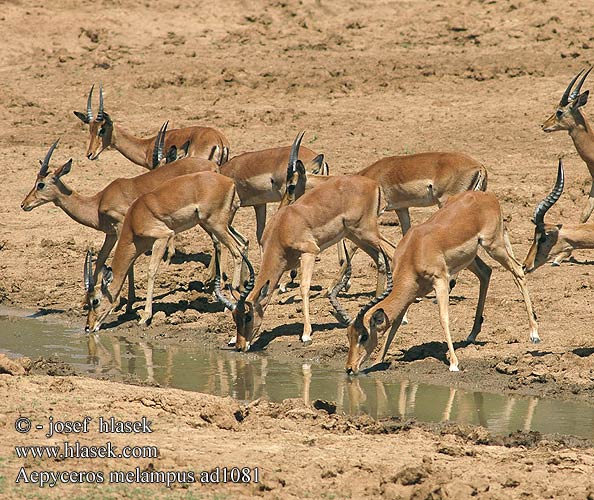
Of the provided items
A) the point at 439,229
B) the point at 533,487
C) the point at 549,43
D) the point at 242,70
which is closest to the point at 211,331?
the point at 439,229

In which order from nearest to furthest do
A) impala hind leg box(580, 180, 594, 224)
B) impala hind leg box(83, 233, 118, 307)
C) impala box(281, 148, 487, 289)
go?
impala box(281, 148, 487, 289) → impala hind leg box(83, 233, 118, 307) → impala hind leg box(580, 180, 594, 224)

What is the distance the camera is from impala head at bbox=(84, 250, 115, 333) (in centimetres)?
1291

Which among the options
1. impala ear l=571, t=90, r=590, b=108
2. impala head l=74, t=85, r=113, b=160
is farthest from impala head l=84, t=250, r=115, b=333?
impala ear l=571, t=90, r=590, b=108

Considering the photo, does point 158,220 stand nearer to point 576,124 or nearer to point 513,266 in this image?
point 513,266

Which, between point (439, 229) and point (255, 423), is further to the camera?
point (439, 229)

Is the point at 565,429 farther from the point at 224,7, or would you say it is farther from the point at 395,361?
the point at 224,7

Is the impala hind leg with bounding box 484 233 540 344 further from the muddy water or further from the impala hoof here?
the impala hoof

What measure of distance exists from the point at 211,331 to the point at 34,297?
2.64m

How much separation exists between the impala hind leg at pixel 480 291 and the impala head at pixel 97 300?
376cm

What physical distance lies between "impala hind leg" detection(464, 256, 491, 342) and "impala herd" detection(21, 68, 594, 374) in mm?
11

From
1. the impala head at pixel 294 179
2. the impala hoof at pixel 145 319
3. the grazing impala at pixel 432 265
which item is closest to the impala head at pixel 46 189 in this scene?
the impala hoof at pixel 145 319

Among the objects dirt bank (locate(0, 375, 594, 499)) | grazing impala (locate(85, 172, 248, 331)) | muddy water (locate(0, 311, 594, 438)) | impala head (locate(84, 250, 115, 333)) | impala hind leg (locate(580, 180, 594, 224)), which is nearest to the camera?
dirt bank (locate(0, 375, 594, 499))

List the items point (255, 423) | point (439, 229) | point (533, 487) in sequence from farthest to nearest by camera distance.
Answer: point (439, 229) < point (255, 423) < point (533, 487)

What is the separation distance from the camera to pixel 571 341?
1125 cm
